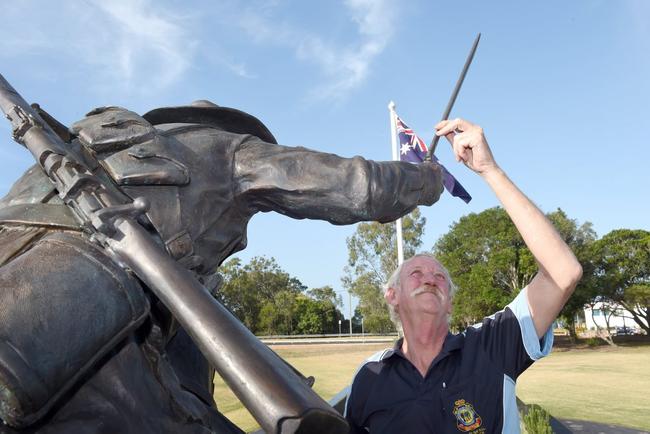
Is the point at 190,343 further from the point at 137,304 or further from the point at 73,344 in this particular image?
the point at 73,344

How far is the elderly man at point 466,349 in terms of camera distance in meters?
2.69

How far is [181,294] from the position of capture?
1302 mm

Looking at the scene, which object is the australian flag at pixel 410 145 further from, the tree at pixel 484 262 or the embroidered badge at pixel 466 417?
the tree at pixel 484 262

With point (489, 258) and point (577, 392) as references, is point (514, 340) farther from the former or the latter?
point (489, 258)

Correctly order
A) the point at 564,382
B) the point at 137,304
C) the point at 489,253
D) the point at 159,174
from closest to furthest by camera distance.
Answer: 1. the point at 137,304
2. the point at 159,174
3. the point at 564,382
4. the point at 489,253

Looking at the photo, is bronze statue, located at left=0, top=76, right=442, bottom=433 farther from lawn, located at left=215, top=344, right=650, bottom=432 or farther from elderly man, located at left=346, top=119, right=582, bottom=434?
lawn, located at left=215, top=344, right=650, bottom=432

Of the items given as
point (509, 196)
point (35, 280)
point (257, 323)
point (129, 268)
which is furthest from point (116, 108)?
point (257, 323)

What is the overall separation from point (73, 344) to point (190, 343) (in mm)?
865

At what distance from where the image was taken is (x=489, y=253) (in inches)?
1443

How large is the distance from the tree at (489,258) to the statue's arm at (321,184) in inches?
1280

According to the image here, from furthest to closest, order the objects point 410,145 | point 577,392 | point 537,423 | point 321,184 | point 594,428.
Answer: point 577,392 → point 410,145 → point 594,428 → point 537,423 → point 321,184

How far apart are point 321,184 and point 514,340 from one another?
1727mm

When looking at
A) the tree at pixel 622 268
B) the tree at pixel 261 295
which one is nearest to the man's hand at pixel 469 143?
Answer: the tree at pixel 622 268

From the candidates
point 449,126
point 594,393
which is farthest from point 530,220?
point 594,393
